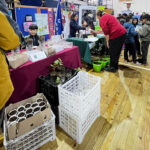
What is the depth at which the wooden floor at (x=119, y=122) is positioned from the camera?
4.67 ft

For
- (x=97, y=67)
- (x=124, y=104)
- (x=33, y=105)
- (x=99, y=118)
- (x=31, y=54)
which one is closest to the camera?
(x=33, y=105)

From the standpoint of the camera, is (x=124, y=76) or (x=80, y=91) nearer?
(x=80, y=91)

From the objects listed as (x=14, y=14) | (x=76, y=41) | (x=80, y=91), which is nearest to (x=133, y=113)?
(x=80, y=91)

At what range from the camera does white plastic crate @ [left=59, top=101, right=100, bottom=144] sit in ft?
4.59

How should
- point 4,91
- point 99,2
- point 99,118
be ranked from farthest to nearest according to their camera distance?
point 99,2, point 99,118, point 4,91

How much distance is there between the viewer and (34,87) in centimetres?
168

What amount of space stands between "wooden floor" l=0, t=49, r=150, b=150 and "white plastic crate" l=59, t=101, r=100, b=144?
57mm

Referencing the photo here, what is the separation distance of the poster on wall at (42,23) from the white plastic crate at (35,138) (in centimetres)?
274

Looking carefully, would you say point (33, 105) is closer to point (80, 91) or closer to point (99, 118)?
point (80, 91)

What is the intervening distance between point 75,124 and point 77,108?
0.71 feet

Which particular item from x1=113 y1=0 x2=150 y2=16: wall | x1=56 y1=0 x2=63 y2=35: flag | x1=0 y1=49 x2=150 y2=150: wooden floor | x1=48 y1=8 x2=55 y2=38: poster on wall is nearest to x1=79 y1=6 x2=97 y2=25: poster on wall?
x1=56 y1=0 x2=63 y2=35: flag

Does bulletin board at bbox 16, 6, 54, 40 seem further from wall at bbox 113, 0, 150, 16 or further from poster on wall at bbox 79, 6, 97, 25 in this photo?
wall at bbox 113, 0, 150, 16

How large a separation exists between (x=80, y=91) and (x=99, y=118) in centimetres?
43

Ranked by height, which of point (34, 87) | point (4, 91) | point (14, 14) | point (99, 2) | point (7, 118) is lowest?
point (7, 118)
